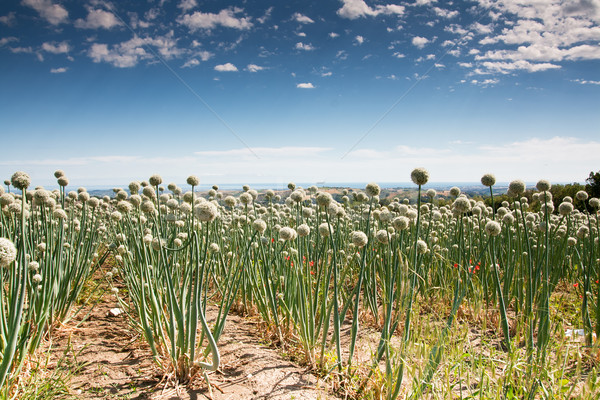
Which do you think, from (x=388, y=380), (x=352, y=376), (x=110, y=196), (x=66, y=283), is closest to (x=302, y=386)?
(x=352, y=376)

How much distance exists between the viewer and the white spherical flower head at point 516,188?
3.29 meters

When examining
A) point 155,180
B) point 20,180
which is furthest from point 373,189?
point 20,180

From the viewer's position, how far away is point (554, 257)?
18.2 feet

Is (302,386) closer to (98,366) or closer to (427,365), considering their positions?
(427,365)

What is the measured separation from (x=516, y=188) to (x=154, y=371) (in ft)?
12.6

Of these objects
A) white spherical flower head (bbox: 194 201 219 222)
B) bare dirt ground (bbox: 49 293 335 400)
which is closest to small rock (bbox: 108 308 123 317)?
bare dirt ground (bbox: 49 293 335 400)

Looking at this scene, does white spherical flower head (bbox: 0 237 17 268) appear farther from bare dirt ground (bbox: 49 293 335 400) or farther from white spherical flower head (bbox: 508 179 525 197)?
white spherical flower head (bbox: 508 179 525 197)

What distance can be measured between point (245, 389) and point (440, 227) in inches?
200

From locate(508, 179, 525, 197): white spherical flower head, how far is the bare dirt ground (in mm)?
2582

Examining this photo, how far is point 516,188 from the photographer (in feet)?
10.9

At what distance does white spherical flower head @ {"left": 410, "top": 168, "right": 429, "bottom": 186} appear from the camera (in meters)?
2.56

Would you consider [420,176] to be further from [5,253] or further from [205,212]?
[5,253]

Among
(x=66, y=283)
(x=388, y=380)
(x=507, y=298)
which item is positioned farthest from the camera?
(x=507, y=298)

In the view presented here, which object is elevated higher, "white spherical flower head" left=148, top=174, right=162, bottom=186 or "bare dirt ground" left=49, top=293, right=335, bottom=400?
"white spherical flower head" left=148, top=174, right=162, bottom=186
